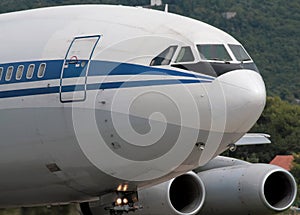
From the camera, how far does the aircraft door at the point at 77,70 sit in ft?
60.1

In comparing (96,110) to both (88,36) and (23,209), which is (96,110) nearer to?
(88,36)

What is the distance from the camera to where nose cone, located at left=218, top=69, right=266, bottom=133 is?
17656mm

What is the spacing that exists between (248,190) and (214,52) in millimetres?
6111

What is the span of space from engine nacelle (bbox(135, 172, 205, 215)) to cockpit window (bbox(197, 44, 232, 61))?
159 inches

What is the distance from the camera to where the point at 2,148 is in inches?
765

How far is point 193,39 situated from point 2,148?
12.6 feet

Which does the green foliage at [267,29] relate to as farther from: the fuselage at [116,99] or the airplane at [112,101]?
the fuselage at [116,99]

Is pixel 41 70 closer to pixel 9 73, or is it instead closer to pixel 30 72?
pixel 30 72

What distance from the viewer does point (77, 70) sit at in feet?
60.4

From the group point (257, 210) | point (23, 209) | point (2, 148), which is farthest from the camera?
point (257, 210)

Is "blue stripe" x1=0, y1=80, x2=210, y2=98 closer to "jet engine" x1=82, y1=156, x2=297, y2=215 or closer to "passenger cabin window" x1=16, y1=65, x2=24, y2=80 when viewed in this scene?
"passenger cabin window" x1=16, y1=65, x2=24, y2=80

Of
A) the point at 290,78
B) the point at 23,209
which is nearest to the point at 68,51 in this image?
the point at 23,209

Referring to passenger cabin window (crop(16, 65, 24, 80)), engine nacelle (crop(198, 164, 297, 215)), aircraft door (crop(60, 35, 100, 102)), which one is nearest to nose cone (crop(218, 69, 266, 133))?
aircraft door (crop(60, 35, 100, 102))

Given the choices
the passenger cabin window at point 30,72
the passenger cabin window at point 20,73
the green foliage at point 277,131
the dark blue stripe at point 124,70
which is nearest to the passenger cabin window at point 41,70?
the passenger cabin window at point 30,72
